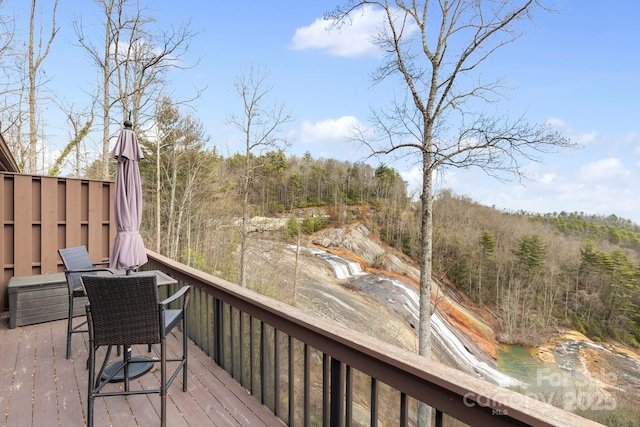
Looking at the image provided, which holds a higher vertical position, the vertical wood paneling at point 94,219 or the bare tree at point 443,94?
the bare tree at point 443,94

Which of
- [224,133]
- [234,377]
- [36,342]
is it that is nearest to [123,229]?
[234,377]

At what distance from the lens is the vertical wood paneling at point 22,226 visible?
3912mm

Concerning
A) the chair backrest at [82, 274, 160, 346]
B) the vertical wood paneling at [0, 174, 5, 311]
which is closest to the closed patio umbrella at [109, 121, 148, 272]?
the chair backrest at [82, 274, 160, 346]

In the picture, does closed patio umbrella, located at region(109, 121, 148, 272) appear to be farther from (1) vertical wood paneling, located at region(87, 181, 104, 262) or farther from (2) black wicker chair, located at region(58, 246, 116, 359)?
(1) vertical wood paneling, located at region(87, 181, 104, 262)

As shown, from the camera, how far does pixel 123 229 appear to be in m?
2.57

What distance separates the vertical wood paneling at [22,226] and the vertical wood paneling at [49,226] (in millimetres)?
125

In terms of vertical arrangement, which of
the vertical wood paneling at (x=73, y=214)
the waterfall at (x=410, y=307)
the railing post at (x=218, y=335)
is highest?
the vertical wood paneling at (x=73, y=214)

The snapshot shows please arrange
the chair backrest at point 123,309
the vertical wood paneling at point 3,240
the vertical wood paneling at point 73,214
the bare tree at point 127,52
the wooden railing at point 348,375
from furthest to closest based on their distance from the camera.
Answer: the bare tree at point 127,52, the vertical wood paneling at point 73,214, the vertical wood paneling at point 3,240, the chair backrest at point 123,309, the wooden railing at point 348,375

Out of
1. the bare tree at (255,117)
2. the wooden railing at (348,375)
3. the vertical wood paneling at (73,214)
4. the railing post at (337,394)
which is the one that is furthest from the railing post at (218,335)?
the bare tree at (255,117)

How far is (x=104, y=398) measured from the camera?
2197 millimetres

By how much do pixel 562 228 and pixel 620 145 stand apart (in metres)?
19.5

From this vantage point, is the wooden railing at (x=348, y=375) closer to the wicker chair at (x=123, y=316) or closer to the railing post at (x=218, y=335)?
the railing post at (x=218, y=335)

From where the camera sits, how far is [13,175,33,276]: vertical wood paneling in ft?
12.8

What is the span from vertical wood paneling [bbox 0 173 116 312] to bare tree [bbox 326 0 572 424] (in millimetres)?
7524
